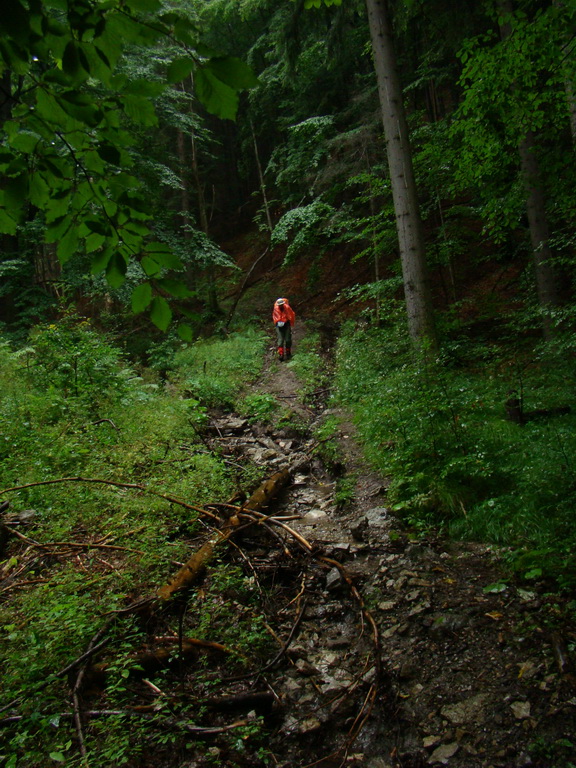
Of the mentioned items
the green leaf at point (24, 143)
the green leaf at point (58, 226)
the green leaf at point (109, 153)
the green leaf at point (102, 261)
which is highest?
the green leaf at point (24, 143)

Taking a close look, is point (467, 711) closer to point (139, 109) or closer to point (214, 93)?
point (214, 93)

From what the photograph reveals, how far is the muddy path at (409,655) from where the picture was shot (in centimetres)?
223

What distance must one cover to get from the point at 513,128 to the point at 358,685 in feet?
25.2

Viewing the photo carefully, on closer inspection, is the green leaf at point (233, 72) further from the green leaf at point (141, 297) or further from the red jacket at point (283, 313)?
the red jacket at point (283, 313)

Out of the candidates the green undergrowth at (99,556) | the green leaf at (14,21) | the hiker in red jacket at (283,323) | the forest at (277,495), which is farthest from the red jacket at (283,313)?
the green leaf at (14,21)

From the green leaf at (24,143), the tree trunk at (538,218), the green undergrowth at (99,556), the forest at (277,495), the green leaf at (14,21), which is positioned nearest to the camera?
the green leaf at (14,21)

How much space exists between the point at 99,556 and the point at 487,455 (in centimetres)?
420

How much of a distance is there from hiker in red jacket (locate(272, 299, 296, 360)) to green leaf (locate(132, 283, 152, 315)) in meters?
11.0

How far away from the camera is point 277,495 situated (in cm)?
571

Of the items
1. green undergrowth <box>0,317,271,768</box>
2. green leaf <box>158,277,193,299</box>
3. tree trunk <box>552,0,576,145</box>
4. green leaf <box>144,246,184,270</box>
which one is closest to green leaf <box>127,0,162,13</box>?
green leaf <box>144,246,184,270</box>

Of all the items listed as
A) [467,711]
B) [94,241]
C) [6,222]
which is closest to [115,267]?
[94,241]

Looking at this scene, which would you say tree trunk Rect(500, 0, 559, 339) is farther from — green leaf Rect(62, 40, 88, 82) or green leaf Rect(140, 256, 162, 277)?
green leaf Rect(62, 40, 88, 82)

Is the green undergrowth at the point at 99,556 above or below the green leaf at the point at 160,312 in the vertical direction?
below

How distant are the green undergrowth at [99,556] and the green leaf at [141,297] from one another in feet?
7.24
